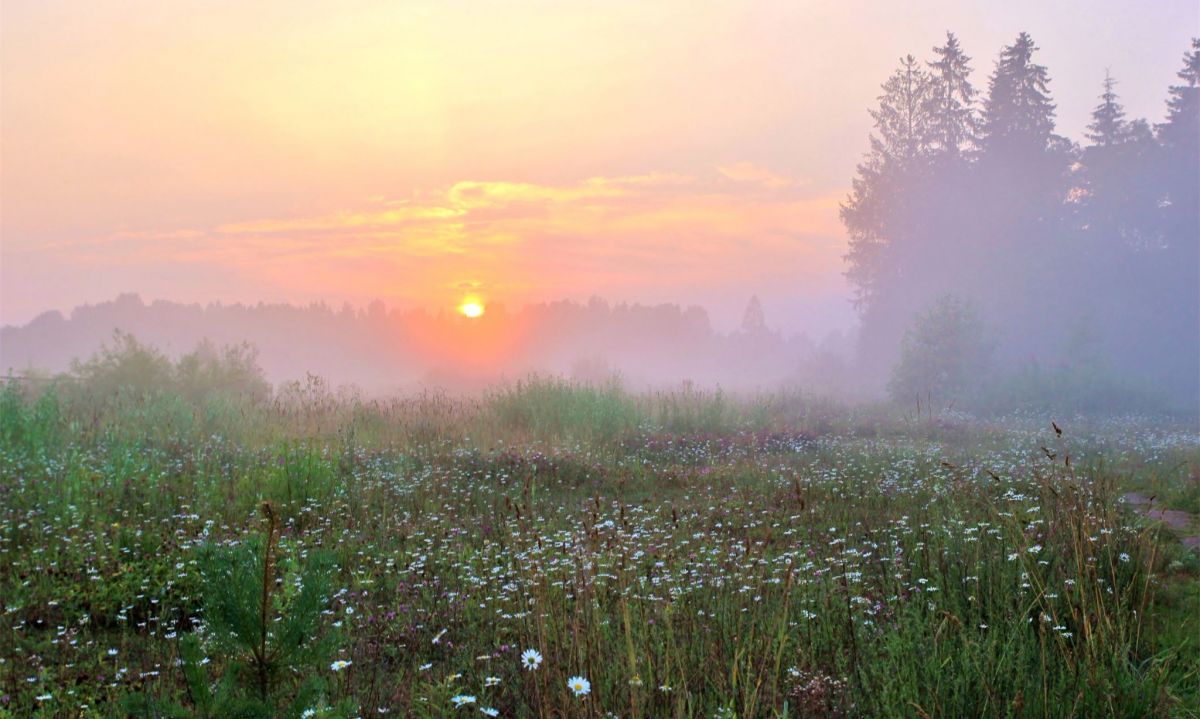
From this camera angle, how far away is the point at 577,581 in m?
4.71

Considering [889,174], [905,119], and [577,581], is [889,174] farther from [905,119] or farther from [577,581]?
[577,581]

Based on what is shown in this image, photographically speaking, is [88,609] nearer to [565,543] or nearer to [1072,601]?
[565,543]

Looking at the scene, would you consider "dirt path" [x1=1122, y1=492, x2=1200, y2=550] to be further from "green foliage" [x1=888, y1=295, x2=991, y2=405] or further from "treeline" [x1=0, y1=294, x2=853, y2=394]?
"treeline" [x1=0, y1=294, x2=853, y2=394]

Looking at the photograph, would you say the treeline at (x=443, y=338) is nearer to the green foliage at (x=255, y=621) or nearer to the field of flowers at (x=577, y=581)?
the field of flowers at (x=577, y=581)

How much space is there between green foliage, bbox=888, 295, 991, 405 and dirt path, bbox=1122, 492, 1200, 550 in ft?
71.3

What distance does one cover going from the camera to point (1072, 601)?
15.4 ft

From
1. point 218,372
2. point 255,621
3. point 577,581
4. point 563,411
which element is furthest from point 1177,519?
point 218,372

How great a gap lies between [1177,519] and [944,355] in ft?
77.2

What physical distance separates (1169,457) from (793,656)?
474 inches

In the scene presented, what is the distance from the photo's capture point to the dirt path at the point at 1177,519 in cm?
726

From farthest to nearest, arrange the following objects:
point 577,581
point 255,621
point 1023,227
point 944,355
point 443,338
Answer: point 443,338
point 1023,227
point 944,355
point 577,581
point 255,621

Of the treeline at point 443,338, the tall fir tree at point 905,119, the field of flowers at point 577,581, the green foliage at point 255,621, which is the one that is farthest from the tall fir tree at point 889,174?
the green foliage at point 255,621

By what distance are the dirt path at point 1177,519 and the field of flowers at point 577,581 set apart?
0.75ft

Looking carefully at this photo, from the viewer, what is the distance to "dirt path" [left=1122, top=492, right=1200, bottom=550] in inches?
286
